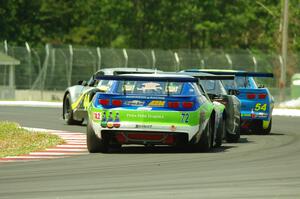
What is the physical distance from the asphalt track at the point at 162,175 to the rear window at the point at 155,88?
0.93m

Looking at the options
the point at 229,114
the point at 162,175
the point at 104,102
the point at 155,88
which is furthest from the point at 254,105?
the point at 162,175

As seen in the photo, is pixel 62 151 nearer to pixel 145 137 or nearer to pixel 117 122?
pixel 117 122

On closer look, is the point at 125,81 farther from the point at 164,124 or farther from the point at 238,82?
the point at 238,82

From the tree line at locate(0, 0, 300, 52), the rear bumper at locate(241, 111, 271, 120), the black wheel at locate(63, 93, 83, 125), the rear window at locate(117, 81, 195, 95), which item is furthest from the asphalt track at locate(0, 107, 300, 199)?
the tree line at locate(0, 0, 300, 52)

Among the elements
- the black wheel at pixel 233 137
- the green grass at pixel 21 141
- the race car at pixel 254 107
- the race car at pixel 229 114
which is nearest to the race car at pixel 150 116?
the green grass at pixel 21 141

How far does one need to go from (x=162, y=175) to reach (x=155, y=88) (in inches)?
175

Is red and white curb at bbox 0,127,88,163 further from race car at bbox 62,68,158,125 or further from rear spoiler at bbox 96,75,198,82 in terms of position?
race car at bbox 62,68,158,125

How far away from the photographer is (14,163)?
15742 millimetres

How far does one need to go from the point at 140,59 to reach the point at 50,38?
32.7 metres

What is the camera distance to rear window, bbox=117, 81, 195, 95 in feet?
58.2

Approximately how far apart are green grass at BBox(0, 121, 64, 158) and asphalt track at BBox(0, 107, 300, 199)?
1.44m

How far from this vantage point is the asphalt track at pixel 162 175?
11578mm

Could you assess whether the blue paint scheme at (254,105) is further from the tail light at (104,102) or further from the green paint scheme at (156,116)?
the tail light at (104,102)

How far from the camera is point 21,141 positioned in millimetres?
19547
